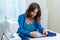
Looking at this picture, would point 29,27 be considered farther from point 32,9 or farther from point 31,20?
point 32,9

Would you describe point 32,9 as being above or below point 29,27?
above

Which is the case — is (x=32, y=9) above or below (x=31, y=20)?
above

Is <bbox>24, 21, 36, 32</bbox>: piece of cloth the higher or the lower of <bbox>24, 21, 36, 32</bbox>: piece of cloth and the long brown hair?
the lower

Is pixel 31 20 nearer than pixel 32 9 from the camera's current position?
No

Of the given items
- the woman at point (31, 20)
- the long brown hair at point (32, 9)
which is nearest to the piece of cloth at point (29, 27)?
the woman at point (31, 20)

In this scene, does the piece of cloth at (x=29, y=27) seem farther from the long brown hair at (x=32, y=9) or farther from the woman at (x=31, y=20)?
the long brown hair at (x=32, y=9)

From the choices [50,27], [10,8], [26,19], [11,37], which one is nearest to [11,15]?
[10,8]

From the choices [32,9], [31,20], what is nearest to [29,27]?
[31,20]

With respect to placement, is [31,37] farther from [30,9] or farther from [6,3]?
[6,3]

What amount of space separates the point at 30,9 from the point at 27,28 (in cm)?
30

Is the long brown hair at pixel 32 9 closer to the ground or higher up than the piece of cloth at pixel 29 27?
higher up

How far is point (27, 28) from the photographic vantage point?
2162 mm

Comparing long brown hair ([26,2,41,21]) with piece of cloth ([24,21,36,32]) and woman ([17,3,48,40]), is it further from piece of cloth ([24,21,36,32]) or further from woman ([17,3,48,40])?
piece of cloth ([24,21,36,32])

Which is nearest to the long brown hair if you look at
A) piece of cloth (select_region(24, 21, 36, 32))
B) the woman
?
the woman
